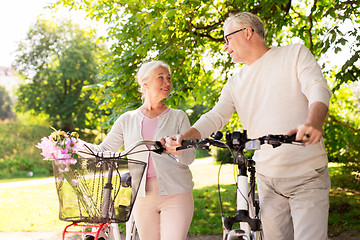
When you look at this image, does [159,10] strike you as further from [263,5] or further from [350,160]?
[350,160]

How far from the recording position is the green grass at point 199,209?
7996 mm

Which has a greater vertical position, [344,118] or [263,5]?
[263,5]

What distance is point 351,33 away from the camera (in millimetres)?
6504

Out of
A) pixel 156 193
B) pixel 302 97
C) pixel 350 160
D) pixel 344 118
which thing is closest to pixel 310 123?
pixel 302 97

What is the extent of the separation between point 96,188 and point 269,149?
1.14 meters

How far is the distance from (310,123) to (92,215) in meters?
1.37

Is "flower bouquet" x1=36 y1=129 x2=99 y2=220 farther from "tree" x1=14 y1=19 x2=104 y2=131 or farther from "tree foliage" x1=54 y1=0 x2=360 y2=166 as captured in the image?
"tree" x1=14 y1=19 x2=104 y2=131

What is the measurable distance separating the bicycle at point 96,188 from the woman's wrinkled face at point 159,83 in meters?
1.03

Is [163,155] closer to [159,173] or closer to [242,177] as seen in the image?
[159,173]

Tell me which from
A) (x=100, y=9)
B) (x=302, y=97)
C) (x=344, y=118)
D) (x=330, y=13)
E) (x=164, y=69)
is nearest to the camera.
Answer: (x=302, y=97)

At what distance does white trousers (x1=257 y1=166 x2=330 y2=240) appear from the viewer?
2482mm

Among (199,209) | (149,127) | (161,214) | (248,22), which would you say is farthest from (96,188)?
(199,209)

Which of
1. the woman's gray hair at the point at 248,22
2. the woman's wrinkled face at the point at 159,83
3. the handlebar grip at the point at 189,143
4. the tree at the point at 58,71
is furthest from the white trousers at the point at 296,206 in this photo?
the tree at the point at 58,71

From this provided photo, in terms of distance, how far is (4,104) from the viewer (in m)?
51.6
